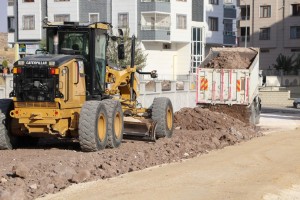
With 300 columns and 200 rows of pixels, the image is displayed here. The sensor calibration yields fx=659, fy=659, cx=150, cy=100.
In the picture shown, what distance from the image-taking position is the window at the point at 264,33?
8850 cm

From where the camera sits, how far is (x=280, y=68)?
268 feet

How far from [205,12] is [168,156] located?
58.1 meters

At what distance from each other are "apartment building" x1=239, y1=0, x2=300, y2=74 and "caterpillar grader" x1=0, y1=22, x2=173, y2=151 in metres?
69.0

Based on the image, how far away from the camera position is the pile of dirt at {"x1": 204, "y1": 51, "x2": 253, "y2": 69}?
2761 cm

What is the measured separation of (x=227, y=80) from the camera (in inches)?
1073

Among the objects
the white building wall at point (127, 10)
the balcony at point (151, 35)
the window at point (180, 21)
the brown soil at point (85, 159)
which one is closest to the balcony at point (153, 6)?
the white building wall at point (127, 10)

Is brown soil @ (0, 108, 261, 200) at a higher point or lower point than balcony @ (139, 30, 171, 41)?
lower

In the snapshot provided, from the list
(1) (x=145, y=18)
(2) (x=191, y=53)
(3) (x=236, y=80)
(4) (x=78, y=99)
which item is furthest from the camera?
(2) (x=191, y=53)

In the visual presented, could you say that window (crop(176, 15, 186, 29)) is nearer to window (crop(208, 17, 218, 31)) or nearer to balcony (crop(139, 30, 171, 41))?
balcony (crop(139, 30, 171, 41))

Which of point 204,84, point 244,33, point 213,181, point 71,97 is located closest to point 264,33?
point 244,33

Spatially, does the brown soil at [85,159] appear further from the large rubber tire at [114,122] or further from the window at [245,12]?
the window at [245,12]

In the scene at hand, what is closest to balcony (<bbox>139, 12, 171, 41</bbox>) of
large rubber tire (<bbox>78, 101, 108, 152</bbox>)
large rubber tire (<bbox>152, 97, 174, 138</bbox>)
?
large rubber tire (<bbox>152, 97, 174, 138</bbox>)

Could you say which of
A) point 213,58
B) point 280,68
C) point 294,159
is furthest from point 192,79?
point 280,68

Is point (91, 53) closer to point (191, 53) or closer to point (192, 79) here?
point (192, 79)
